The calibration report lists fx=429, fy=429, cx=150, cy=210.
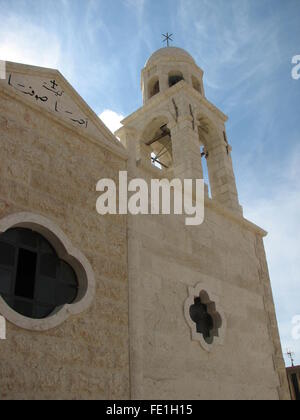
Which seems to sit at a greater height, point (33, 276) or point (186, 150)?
point (186, 150)

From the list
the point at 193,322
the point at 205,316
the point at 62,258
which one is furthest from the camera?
the point at 205,316

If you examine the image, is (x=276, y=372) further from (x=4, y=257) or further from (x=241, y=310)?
(x=4, y=257)

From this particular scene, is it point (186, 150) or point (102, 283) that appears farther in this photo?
point (186, 150)

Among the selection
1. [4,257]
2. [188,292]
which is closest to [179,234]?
[188,292]

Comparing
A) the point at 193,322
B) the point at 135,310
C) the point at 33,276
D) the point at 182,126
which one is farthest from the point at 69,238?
the point at 182,126

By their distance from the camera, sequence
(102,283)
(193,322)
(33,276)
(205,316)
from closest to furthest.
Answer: (33,276) → (102,283) → (193,322) → (205,316)

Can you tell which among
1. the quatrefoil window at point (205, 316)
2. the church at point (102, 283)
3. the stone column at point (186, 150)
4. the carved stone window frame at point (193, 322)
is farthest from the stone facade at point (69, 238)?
the stone column at point (186, 150)

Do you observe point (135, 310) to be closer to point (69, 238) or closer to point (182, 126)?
point (69, 238)

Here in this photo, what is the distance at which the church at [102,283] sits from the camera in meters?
4.84

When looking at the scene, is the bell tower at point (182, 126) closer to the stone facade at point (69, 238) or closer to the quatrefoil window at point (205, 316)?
the quatrefoil window at point (205, 316)

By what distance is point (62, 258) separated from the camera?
213 inches

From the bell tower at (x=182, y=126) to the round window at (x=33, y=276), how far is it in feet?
19.5

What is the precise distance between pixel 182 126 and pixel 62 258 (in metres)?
7.19

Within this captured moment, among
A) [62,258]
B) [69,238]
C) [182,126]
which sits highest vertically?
[182,126]
